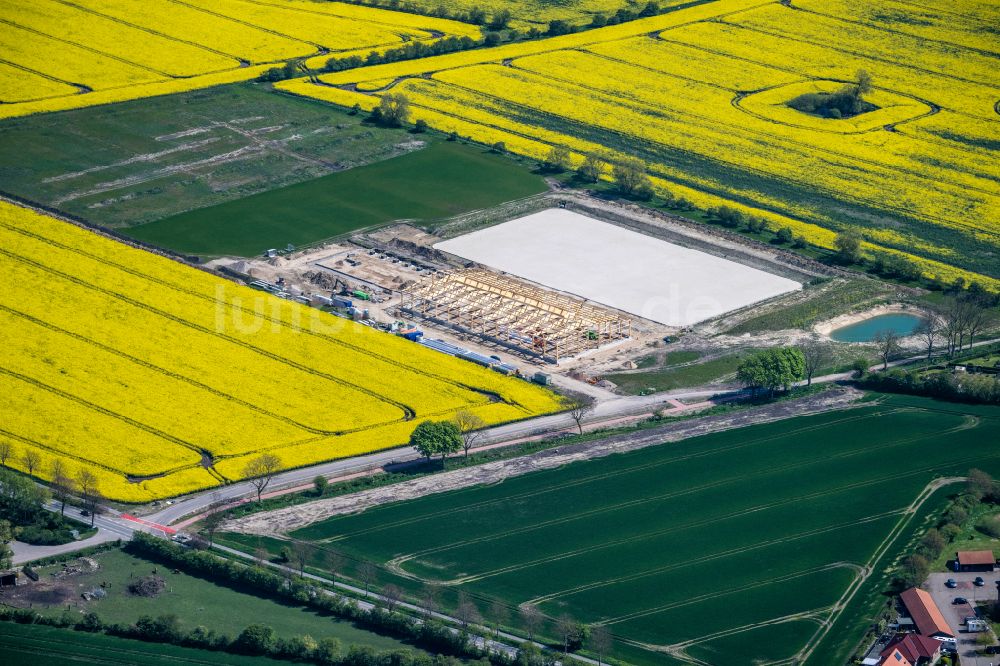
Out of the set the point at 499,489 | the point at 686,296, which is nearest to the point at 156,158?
the point at 686,296

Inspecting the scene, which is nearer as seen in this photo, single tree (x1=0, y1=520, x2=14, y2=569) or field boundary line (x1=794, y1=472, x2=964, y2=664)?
field boundary line (x1=794, y1=472, x2=964, y2=664)

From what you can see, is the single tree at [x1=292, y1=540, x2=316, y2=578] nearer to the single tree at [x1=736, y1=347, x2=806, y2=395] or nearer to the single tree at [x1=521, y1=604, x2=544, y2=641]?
the single tree at [x1=521, y1=604, x2=544, y2=641]

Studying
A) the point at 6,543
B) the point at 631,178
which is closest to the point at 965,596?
the point at 6,543

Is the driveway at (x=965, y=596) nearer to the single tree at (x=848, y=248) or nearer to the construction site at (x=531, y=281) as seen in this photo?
the construction site at (x=531, y=281)

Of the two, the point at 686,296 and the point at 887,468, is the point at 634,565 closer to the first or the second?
the point at 887,468

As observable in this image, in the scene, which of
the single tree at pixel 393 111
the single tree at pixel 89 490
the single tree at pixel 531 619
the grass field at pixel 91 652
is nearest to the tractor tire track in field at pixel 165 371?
the single tree at pixel 89 490

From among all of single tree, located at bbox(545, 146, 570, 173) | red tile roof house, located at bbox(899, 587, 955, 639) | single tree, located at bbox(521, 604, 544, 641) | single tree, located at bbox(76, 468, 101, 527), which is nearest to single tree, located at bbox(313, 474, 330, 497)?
single tree, located at bbox(76, 468, 101, 527)

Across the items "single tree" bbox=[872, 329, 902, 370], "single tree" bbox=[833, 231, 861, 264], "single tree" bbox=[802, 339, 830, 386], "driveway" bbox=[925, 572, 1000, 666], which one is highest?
"single tree" bbox=[833, 231, 861, 264]
